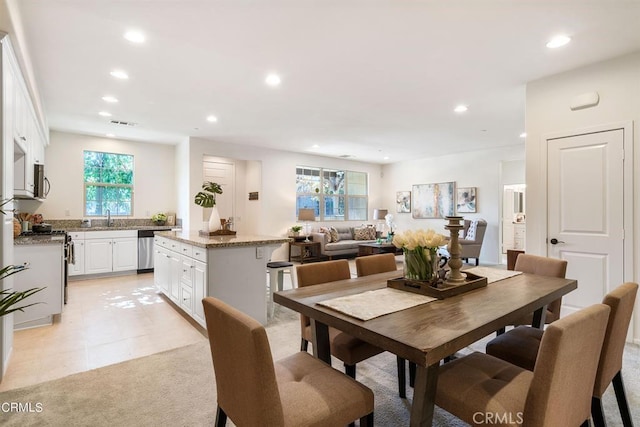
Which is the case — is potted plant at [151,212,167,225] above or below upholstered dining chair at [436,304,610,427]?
above

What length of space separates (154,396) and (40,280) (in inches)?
87.4

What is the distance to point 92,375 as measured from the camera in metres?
2.37

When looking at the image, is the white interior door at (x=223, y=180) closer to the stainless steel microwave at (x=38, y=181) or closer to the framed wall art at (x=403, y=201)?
the stainless steel microwave at (x=38, y=181)

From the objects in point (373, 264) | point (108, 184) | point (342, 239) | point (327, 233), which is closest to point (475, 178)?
point (342, 239)

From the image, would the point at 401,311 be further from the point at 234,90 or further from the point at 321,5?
the point at 234,90

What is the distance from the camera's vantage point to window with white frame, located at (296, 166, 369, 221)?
8297mm

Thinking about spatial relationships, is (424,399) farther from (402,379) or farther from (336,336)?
(402,379)

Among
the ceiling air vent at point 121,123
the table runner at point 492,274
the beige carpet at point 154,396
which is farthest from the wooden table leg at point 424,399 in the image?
the ceiling air vent at point 121,123

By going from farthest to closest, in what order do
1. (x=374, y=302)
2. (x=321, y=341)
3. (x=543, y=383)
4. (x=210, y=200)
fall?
(x=210, y=200), (x=321, y=341), (x=374, y=302), (x=543, y=383)

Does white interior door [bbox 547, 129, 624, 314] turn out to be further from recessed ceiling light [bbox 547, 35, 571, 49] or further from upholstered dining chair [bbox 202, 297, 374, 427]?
upholstered dining chair [bbox 202, 297, 374, 427]

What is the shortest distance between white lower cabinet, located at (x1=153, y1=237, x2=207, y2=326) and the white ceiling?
184cm

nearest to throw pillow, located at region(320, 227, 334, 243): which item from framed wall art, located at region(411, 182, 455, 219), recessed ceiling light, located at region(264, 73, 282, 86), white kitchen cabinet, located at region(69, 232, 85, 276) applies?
framed wall art, located at region(411, 182, 455, 219)

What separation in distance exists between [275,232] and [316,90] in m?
4.35

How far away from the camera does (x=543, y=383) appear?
41.6 inches
